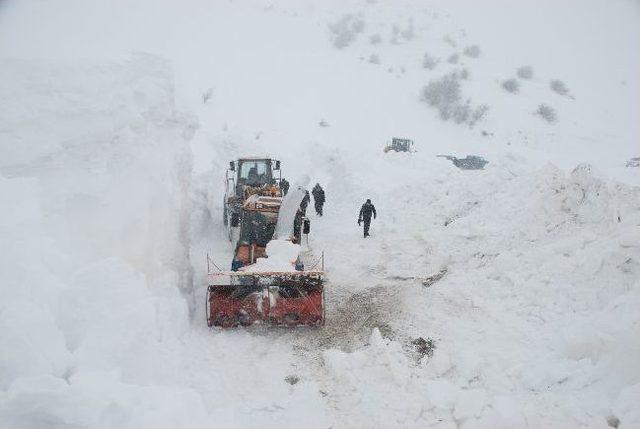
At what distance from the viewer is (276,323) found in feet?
27.6

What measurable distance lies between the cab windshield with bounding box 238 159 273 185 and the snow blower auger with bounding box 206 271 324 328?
6.23 metres

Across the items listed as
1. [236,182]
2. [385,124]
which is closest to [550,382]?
[236,182]

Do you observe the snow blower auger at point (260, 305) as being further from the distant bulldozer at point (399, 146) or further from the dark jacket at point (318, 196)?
the distant bulldozer at point (399, 146)

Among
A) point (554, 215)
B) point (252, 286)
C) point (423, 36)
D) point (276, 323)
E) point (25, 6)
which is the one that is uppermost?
point (423, 36)

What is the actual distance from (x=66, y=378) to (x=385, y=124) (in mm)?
24338

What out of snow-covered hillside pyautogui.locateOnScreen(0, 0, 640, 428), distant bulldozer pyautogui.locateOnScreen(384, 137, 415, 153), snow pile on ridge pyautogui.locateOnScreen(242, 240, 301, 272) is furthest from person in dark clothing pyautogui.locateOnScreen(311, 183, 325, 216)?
distant bulldozer pyautogui.locateOnScreen(384, 137, 415, 153)

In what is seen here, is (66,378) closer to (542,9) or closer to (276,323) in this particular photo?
(276,323)

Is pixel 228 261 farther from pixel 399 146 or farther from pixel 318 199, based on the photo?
pixel 399 146

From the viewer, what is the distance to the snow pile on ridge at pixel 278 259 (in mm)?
8883

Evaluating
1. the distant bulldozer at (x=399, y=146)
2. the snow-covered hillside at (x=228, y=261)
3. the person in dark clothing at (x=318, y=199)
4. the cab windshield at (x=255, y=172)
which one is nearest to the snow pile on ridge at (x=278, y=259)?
the snow-covered hillside at (x=228, y=261)

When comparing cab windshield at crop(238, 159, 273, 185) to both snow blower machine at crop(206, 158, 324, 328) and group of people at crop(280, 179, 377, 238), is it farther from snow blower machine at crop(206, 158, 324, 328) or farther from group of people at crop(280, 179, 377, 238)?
snow blower machine at crop(206, 158, 324, 328)

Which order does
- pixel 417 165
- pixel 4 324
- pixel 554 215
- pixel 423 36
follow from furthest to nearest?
pixel 423 36
pixel 417 165
pixel 554 215
pixel 4 324

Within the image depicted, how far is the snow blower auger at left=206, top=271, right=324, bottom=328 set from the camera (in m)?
8.33

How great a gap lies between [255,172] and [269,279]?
622 cm
